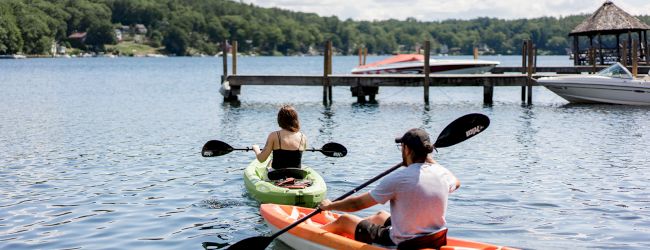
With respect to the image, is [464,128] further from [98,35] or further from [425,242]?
[98,35]

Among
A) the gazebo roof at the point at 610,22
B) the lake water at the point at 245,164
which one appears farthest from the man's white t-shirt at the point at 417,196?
the gazebo roof at the point at 610,22

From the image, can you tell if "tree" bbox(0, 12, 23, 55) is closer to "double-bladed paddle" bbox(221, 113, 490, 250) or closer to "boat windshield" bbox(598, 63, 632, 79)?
"boat windshield" bbox(598, 63, 632, 79)

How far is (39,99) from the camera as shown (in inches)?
1571

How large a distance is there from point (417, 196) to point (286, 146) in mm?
4758

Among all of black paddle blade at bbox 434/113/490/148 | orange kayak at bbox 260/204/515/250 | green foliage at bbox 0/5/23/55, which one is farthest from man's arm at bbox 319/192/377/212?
green foliage at bbox 0/5/23/55

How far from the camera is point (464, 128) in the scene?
8.91 m

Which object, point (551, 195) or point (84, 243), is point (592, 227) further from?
point (84, 243)

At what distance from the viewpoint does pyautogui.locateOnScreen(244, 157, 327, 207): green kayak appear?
36.9ft

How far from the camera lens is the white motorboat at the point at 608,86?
3039 cm

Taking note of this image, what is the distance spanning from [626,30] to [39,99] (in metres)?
33.7

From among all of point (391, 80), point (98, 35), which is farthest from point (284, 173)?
point (98, 35)

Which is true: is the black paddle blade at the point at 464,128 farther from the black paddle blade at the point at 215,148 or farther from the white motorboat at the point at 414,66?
the white motorboat at the point at 414,66

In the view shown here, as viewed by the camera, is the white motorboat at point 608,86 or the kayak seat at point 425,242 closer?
the kayak seat at point 425,242

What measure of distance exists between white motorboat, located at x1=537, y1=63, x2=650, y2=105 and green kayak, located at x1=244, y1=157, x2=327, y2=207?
21726 millimetres
